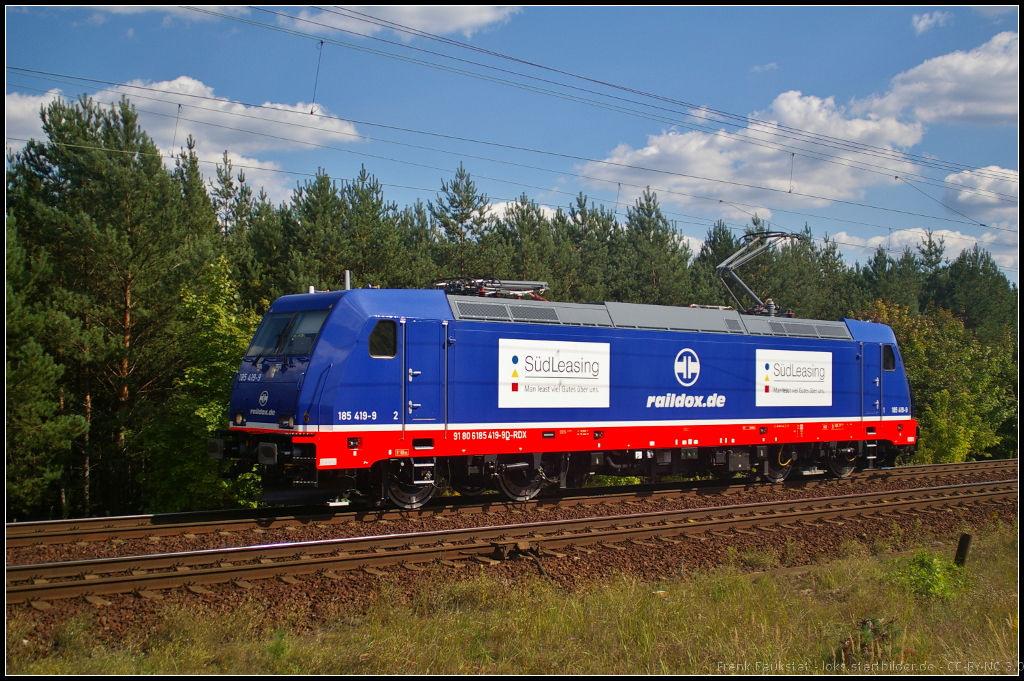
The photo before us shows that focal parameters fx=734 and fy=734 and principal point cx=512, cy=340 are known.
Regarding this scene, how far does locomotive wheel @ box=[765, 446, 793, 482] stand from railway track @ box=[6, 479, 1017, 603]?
217 centimetres

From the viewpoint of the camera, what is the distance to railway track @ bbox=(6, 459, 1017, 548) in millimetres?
10086

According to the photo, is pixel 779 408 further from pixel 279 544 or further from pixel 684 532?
pixel 279 544

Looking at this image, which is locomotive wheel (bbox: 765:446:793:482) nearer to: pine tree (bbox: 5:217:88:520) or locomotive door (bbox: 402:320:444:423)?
locomotive door (bbox: 402:320:444:423)

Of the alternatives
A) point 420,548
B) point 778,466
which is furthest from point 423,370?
point 778,466

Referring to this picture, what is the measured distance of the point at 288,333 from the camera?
1177 centimetres

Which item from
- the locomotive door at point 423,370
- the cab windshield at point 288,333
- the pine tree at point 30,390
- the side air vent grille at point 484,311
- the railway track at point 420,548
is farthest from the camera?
the pine tree at point 30,390

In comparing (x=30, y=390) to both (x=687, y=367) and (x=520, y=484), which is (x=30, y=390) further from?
(x=687, y=367)

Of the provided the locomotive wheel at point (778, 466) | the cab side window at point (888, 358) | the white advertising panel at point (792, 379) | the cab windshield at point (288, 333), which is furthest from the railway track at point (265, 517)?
the cab side window at point (888, 358)

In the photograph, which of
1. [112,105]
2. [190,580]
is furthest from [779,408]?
[112,105]

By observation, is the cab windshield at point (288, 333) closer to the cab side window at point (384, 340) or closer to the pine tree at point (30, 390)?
the cab side window at point (384, 340)

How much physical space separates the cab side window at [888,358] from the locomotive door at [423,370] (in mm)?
12118

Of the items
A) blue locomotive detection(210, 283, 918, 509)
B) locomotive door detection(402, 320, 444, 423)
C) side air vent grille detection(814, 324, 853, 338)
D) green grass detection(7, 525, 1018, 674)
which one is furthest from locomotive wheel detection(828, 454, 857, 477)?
locomotive door detection(402, 320, 444, 423)

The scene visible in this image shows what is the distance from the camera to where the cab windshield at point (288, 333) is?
37.3ft

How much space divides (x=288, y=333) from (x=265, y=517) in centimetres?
288
